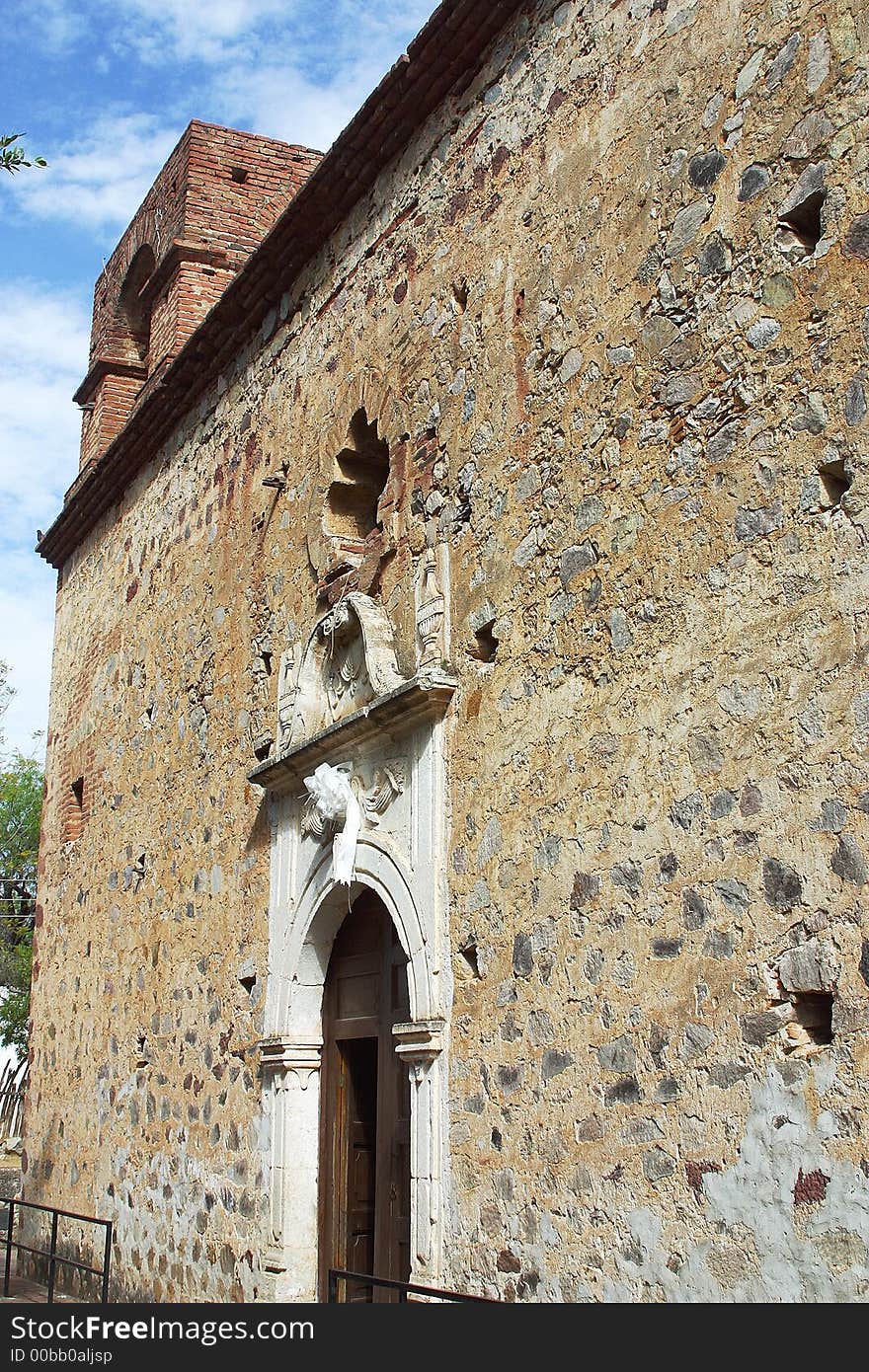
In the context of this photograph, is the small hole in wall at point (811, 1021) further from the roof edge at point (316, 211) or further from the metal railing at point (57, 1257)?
the roof edge at point (316, 211)

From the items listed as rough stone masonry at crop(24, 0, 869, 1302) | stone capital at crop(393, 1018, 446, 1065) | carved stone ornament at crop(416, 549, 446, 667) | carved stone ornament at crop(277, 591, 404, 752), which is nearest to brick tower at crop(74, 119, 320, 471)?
rough stone masonry at crop(24, 0, 869, 1302)

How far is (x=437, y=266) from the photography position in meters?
6.27

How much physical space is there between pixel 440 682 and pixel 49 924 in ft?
22.8

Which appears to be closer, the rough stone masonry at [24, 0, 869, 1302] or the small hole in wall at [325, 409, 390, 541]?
the rough stone masonry at [24, 0, 869, 1302]

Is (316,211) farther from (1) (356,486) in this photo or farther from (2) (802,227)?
(2) (802,227)

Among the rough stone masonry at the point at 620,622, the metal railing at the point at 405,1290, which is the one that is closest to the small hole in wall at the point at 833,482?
the rough stone masonry at the point at 620,622

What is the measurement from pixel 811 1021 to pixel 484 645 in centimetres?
225

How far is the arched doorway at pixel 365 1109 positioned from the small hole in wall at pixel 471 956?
863mm

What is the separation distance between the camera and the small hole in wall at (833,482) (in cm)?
382

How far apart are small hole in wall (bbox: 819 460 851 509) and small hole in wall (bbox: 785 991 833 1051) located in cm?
135

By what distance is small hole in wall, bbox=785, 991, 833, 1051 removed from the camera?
3650 mm

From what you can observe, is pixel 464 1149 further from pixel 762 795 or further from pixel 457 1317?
pixel 762 795

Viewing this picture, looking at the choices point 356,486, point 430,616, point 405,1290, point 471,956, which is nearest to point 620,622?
point 430,616

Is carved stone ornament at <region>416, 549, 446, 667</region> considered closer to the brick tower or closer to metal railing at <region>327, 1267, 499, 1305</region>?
metal railing at <region>327, 1267, 499, 1305</region>
